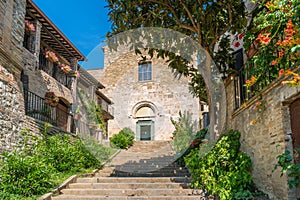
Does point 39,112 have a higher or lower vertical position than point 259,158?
higher

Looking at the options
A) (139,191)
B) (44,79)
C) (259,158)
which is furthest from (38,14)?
(259,158)

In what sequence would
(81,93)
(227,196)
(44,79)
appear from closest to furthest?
1. (227,196)
2. (44,79)
3. (81,93)

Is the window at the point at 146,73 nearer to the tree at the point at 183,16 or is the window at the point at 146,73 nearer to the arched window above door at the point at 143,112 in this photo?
the arched window above door at the point at 143,112

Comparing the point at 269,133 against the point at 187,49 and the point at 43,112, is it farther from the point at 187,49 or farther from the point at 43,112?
the point at 43,112

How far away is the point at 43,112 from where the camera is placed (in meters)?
9.02

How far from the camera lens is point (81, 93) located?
537 inches

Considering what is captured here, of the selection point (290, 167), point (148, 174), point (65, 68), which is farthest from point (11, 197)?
point (65, 68)

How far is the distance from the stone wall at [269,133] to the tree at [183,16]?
5.82 ft

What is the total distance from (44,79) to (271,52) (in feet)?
28.3

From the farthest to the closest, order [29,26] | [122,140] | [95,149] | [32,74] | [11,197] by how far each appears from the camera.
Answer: [122,140]
[95,149]
[32,74]
[29,26]
[11,197]

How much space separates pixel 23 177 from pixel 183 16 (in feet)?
15.0

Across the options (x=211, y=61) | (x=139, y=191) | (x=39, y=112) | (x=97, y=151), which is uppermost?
(x=211, y=61)

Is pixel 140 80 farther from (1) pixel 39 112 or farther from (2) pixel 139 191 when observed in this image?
(2) pixel 139 191

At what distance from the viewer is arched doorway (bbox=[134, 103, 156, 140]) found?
56.2 feet
